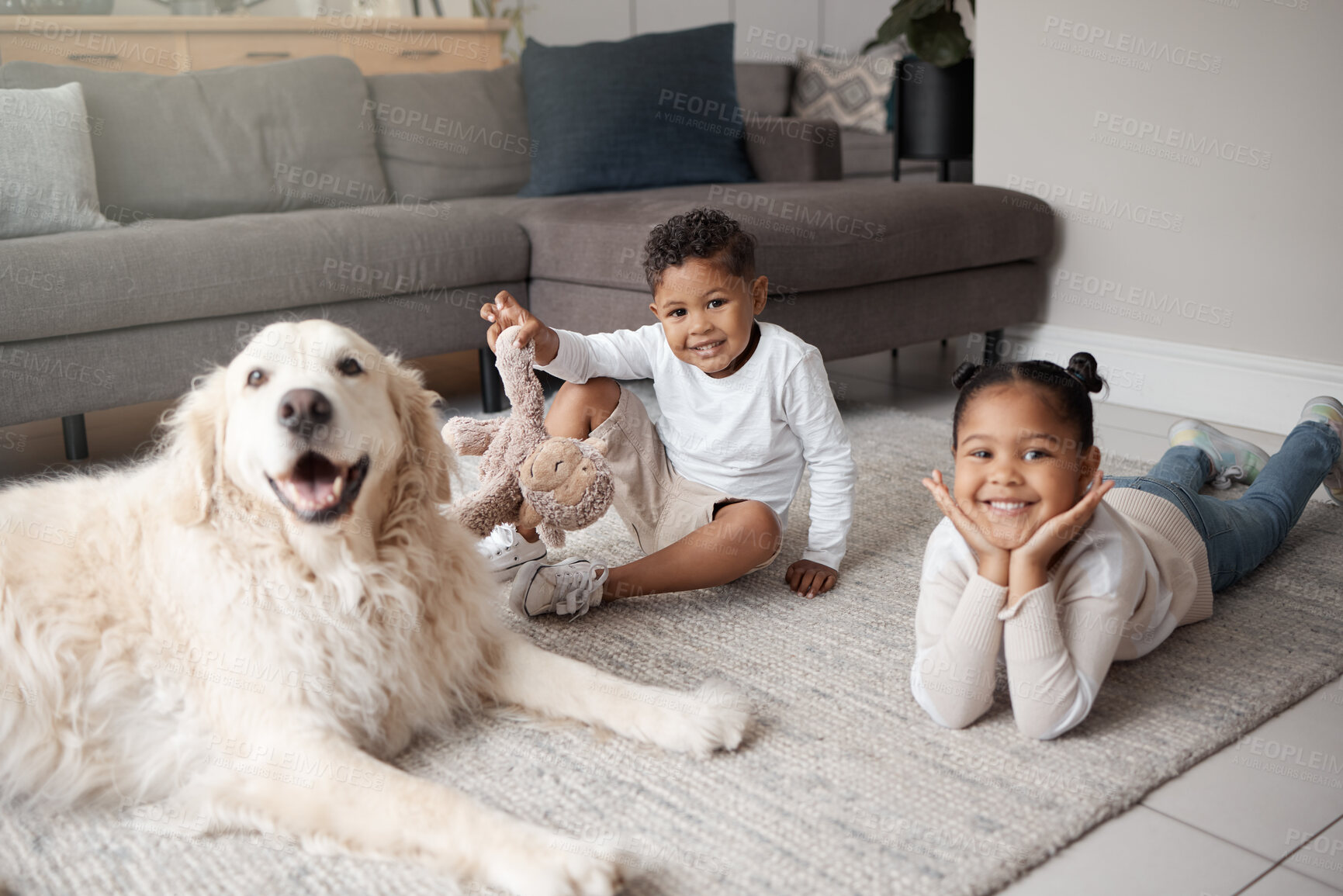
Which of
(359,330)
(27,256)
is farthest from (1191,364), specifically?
(27,256)

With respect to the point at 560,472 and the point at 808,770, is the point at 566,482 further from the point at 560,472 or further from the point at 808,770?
the point at 808,770

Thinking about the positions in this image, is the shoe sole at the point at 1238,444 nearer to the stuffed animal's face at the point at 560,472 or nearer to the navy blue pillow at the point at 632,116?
the stuffed animal's face at the point at 560,472

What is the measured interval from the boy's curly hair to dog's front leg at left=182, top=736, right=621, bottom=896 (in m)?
1.01

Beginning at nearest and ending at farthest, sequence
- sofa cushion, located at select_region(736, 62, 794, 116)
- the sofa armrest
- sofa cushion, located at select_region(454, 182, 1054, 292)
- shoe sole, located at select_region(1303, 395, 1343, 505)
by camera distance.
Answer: shoe sole, located at select_region(1303, 395, 1343, 505), sofa cushion, located at select_region(454, 182, 1054, 292), the sofa armrest, sofa cushion, located at select_region(736, 62, 794, 116)

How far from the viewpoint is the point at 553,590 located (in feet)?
6.16

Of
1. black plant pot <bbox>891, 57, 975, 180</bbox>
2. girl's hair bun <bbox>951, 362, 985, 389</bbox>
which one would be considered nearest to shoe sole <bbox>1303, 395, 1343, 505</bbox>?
girl's hair bun <bbox>951, 362, 985, 389</bbox>

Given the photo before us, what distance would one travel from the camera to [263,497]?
1.35 metres

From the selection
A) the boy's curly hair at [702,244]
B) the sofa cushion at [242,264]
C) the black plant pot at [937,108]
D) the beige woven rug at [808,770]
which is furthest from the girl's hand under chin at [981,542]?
the black plant pot at [937,108]

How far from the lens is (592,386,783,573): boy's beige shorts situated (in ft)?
6.73

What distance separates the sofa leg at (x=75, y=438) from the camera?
2828 mm

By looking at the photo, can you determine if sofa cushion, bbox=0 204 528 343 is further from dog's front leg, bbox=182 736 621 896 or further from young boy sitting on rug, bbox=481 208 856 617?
dog's front leg, bbox=182 736 621 896

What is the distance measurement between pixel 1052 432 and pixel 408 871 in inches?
39.6

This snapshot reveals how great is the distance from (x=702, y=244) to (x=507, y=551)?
693 millimetres

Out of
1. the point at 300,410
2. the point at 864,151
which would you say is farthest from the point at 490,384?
the point at 864,151
